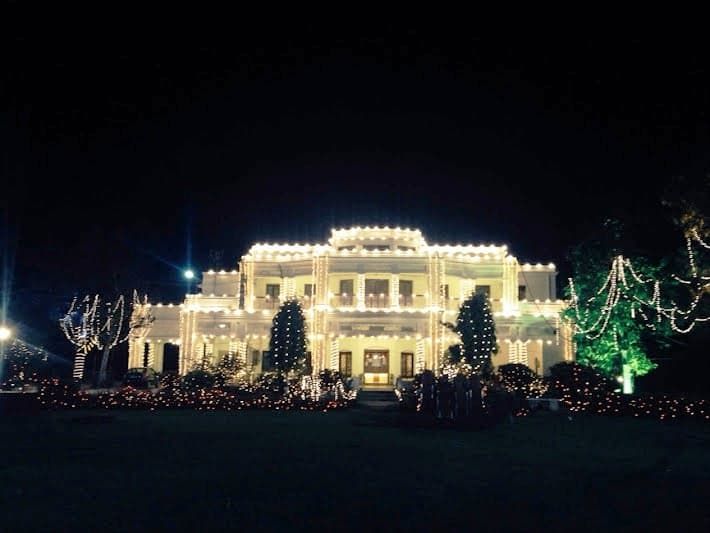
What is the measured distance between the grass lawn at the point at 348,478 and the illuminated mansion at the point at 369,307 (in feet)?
47.7

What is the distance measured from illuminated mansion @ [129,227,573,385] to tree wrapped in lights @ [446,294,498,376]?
117 inches

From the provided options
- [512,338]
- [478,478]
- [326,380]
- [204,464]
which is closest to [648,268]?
[512,338]

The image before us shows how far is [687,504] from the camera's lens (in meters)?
7.60

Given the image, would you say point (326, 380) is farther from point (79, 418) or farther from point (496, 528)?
point (496, 528)

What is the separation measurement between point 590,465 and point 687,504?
293 cm

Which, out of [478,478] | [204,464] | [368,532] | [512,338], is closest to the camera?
[368,532]

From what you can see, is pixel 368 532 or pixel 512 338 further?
pixel 512 338

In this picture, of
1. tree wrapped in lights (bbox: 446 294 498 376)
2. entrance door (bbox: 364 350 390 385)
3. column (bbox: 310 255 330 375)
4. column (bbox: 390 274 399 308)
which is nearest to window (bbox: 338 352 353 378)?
entrance door (bbox: 364 350 390 385)

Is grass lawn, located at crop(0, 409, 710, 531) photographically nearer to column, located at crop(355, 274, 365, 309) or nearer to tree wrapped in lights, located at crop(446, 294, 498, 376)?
tree wrapped in lights, located at crop(446, 294, 498, 376)

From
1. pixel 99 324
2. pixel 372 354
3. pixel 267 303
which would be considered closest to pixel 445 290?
pixel 372 354

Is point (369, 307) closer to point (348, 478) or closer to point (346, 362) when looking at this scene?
point (346, 362)

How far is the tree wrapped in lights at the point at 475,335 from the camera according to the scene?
26.8m

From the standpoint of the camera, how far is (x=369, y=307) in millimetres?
30859

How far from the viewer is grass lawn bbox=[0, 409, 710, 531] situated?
6.80 m
